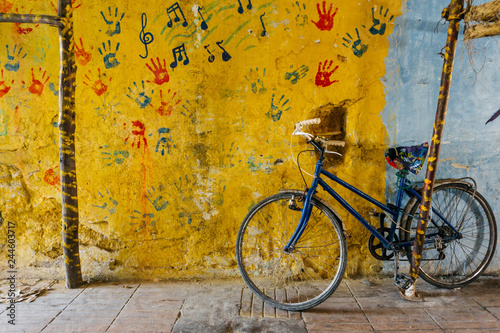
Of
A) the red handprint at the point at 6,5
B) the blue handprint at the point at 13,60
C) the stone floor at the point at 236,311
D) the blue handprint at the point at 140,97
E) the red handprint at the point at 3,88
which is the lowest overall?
the stone floor at the point at 236,311

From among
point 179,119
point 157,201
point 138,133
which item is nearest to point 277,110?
point 179,119

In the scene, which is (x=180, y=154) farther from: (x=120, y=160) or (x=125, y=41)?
(x=125, y=41)

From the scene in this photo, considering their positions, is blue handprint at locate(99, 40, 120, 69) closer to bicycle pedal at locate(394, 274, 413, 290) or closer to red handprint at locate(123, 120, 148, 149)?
red handprint at locate(123, 120, 148, 149)

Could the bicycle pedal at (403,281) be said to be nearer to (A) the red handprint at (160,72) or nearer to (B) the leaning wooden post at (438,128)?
(B) the leaning wooden post at (438,128)

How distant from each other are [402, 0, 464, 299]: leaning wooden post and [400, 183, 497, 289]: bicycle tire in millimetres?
303

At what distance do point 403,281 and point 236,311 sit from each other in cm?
144

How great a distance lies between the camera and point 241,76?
332cm

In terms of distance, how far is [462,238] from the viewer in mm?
3301

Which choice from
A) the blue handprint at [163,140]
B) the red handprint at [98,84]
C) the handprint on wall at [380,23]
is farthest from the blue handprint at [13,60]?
the handprint on wall at [380,23]

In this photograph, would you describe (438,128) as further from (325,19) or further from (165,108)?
(165,108)

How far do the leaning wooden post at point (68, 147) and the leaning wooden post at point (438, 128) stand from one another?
297 cm

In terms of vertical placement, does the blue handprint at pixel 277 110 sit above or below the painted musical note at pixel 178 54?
below

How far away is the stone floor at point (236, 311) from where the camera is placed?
261 centimetres

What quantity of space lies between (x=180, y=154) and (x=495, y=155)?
3024 millimetres
